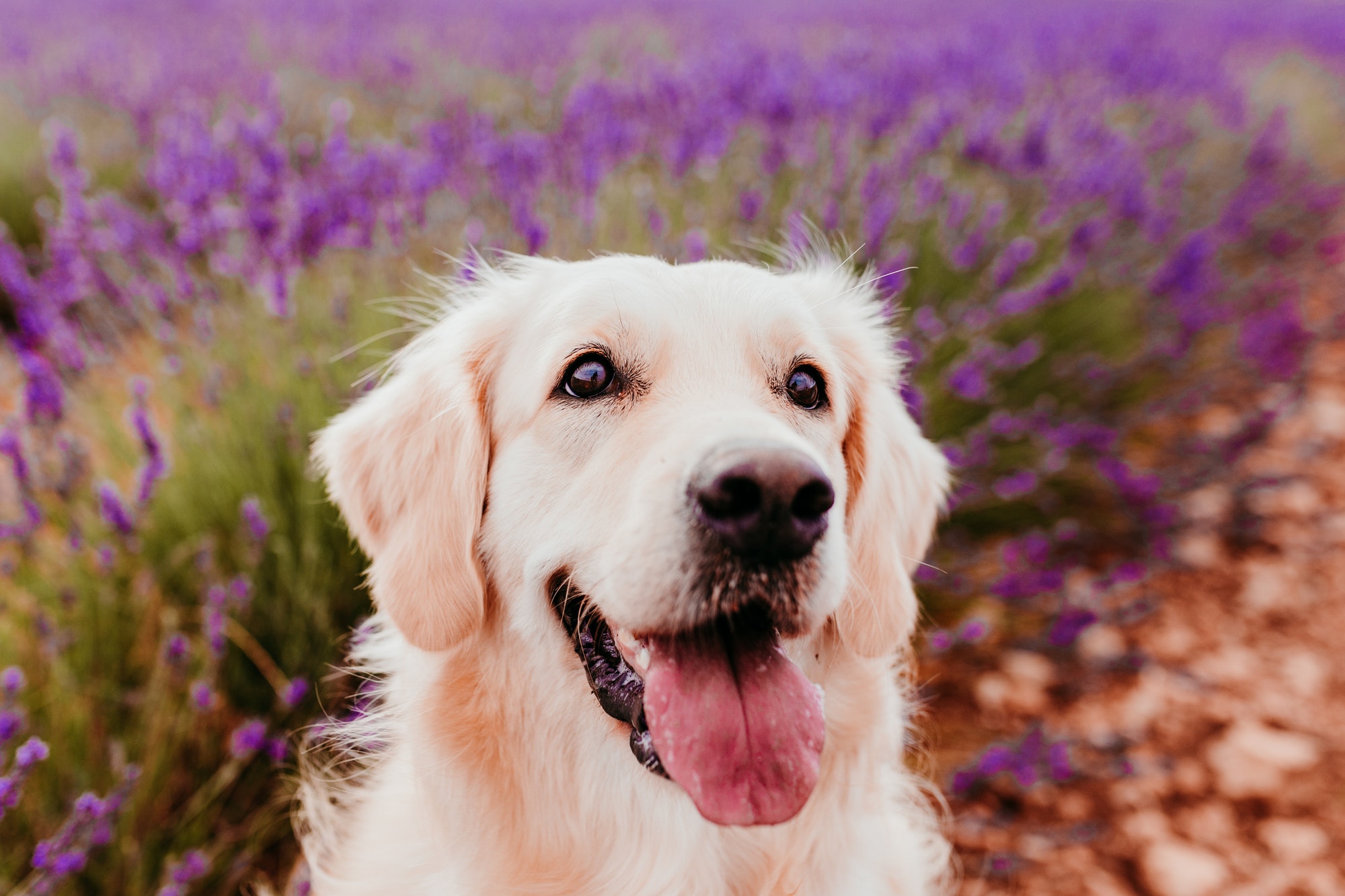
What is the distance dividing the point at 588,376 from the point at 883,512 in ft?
2.34

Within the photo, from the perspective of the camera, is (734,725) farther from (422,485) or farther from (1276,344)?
(1276,344)

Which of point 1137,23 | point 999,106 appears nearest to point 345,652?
point 999,106

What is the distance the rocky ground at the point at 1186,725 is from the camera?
2457 mm

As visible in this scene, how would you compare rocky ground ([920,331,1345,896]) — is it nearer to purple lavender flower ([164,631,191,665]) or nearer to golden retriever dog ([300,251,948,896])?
golden retriever dog ([300,251,948,896])

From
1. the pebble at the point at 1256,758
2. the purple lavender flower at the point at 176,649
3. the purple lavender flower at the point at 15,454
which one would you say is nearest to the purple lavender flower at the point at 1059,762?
the pebble at the point at 1256,758

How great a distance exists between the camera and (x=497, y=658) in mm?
1645

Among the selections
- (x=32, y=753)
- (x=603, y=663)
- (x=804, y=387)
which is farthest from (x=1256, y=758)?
(x=32, y=753)

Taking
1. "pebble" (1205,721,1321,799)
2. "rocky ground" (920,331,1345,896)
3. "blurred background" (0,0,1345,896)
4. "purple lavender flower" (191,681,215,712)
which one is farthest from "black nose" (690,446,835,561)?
"pebble" (1205,721,1321,799)

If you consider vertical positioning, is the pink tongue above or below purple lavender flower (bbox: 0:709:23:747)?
above

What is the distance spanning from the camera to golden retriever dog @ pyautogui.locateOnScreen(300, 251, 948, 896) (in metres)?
1.39

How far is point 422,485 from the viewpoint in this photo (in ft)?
5.55

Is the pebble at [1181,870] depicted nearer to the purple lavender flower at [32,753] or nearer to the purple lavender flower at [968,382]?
the purple lavender flower at [968,382]

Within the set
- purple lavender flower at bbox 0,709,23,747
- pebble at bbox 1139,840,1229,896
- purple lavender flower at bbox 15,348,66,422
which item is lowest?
pebble at bbox 1139,840,1229,896

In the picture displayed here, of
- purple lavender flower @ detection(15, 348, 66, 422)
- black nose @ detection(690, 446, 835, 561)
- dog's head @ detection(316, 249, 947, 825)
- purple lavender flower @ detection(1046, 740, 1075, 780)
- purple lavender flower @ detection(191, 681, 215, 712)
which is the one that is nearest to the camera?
black nose @ detection(690, 446, 835, 561)
